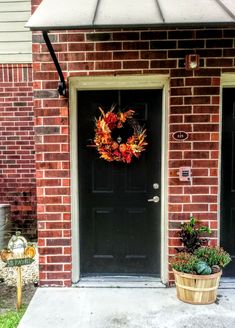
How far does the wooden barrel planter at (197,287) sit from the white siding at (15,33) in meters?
3.97

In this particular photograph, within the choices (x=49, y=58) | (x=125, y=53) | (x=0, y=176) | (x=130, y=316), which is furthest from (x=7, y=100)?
(x=130, y=316)

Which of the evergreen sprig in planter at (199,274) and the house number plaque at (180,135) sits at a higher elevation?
the house number plaque at (180,135)

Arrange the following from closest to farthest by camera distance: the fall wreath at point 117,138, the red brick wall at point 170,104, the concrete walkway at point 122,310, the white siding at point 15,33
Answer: the concrete walkway at point 122,310, the red brick wall at point 170,104, the fall wreath at point 117,138, the white siding at point 15,33

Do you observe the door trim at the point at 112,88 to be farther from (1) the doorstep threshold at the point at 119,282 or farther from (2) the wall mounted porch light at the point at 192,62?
(2) the wall mounted porch light at the point at 192,62

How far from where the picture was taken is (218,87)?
3.81 metres

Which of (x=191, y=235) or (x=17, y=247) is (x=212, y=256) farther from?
(x=17, y=247)

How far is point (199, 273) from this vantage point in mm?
3449

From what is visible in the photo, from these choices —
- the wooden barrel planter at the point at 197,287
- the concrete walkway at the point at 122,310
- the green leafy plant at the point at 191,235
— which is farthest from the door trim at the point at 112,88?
the wooden barrel planter at the point at 197,287

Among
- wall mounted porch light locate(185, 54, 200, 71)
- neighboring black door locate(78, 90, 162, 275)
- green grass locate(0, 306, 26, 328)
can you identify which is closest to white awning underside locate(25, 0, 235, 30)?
wall mounted porch light locate(185, 54, 200, 71)

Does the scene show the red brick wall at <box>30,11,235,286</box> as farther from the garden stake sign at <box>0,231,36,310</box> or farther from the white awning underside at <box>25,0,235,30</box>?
the white awning underside at <box>25,0,235,30</box>

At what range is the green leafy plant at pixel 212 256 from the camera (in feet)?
11.7

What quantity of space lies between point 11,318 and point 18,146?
9.42 ft

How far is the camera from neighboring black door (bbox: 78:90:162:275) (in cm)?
402

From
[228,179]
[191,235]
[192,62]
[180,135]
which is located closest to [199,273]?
[191,235]
